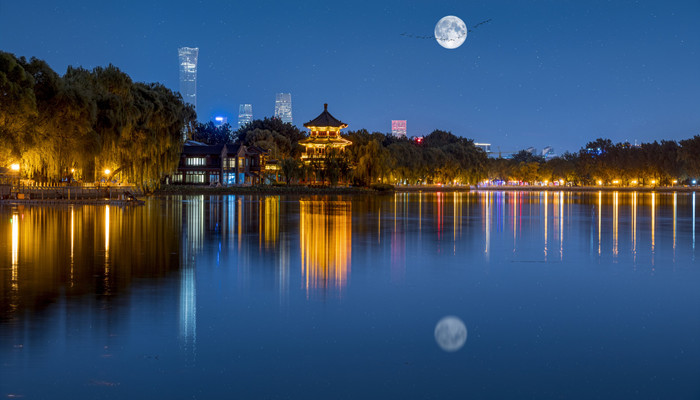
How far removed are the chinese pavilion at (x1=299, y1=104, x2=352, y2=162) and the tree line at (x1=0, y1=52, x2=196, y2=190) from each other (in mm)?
42909

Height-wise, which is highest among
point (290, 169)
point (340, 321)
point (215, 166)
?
point (215, 166)

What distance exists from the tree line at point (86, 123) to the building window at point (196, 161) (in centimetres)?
4548

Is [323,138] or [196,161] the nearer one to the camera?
[323,138]

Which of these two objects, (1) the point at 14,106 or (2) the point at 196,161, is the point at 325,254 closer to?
(1) the point at 14,106

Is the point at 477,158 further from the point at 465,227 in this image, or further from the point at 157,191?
the point at 465,227

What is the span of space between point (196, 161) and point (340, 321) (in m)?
88.2

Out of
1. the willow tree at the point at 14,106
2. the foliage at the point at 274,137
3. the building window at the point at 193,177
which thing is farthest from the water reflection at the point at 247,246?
the foliage at the point at 274,137

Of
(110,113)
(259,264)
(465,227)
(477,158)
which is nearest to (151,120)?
(110,113)

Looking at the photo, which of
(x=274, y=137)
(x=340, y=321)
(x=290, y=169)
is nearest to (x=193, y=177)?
(x=290, y=169)

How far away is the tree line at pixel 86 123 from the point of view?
34656 mm

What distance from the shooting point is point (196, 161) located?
9394 cm

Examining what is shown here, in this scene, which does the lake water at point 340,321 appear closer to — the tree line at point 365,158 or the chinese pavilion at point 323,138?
the tree line at point 365,158

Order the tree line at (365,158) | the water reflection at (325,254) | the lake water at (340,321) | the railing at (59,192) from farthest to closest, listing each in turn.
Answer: the tree line at (365,158), the railing at (59,192), the water reflection at (325,254), the lake water at (340,321)

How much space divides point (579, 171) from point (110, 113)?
130 metres
